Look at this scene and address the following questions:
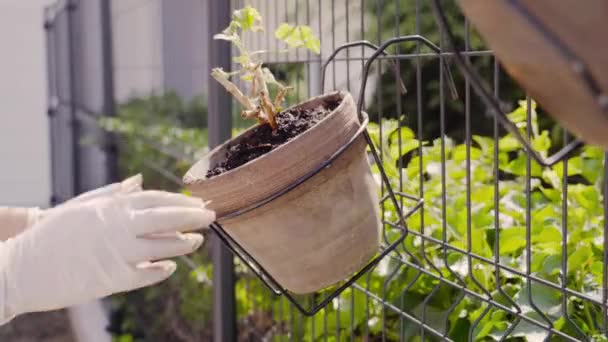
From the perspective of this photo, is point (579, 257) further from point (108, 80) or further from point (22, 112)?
point (22, 112)

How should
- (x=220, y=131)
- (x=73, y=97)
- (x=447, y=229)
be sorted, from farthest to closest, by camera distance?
1. (x=73, y=97)
2. (x=220, y=131)
3. (x=447, y=229)

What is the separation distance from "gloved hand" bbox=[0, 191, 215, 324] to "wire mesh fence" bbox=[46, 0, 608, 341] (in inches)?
12.9

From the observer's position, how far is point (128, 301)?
16.2ft

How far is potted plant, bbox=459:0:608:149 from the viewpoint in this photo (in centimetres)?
45

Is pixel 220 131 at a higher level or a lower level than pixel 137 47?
lower

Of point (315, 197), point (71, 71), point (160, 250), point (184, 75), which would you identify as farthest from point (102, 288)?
point (71, 71)

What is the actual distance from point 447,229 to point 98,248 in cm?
83

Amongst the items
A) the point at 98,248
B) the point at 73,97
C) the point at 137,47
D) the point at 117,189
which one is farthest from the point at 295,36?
the point at 73,97

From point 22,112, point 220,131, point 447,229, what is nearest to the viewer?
point 447,229

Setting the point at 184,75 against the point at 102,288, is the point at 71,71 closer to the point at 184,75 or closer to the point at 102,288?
the point at 184,75

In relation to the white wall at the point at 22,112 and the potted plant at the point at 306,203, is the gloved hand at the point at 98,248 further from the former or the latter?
the white wall at the point at 22,112

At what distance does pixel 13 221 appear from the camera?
145 centimetres

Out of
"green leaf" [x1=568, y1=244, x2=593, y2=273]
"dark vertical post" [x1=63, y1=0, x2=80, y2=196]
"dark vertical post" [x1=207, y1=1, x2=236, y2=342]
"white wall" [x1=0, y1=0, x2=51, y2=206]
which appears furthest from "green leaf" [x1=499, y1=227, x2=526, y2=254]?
"white wall" [x1=0, y1=0, x2=51, y2=206]

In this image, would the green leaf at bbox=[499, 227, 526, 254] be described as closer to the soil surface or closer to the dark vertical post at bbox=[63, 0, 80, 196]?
the soil surface
